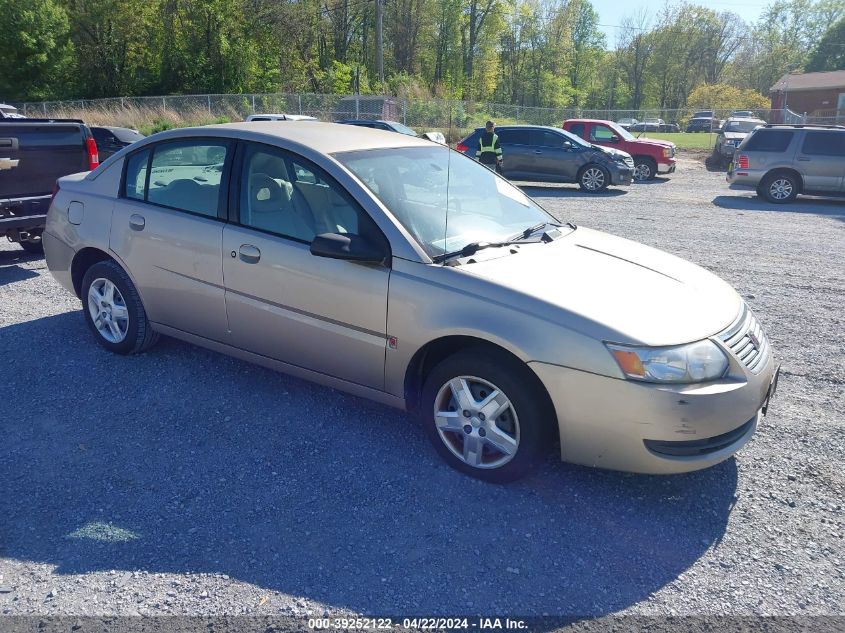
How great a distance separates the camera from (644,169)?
810 inches

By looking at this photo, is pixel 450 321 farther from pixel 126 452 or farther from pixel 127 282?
pixel 127 282

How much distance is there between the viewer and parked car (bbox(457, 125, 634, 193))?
17.5 metres

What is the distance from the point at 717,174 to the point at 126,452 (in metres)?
22.9

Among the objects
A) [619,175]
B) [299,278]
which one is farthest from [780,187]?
[299,278]

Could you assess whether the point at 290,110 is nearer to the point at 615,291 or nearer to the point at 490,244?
the point at 490,244

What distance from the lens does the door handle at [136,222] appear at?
15.6ft

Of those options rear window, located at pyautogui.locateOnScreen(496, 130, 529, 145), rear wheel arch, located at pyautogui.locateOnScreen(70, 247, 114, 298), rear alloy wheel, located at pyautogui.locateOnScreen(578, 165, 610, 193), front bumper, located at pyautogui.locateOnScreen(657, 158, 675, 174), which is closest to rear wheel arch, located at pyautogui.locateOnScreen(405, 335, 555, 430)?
rear wheel arch, located at pyautogui.locateOnScreen(70, 247, 114, 298)

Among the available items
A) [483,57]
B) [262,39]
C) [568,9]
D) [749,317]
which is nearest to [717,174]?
[749,317]

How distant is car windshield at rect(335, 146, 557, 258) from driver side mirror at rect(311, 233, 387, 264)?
24cm

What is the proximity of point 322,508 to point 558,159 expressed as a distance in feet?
51.2

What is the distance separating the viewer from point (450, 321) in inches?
138

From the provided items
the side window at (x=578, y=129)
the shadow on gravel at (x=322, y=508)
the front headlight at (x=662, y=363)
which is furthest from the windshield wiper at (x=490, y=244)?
the side window at (x=578, y=129)

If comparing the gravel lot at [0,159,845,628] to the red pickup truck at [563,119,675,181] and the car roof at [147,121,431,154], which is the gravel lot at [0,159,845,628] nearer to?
the car roof at [147,121,431,154]

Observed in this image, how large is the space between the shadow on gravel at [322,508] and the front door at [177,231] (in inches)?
22.6
